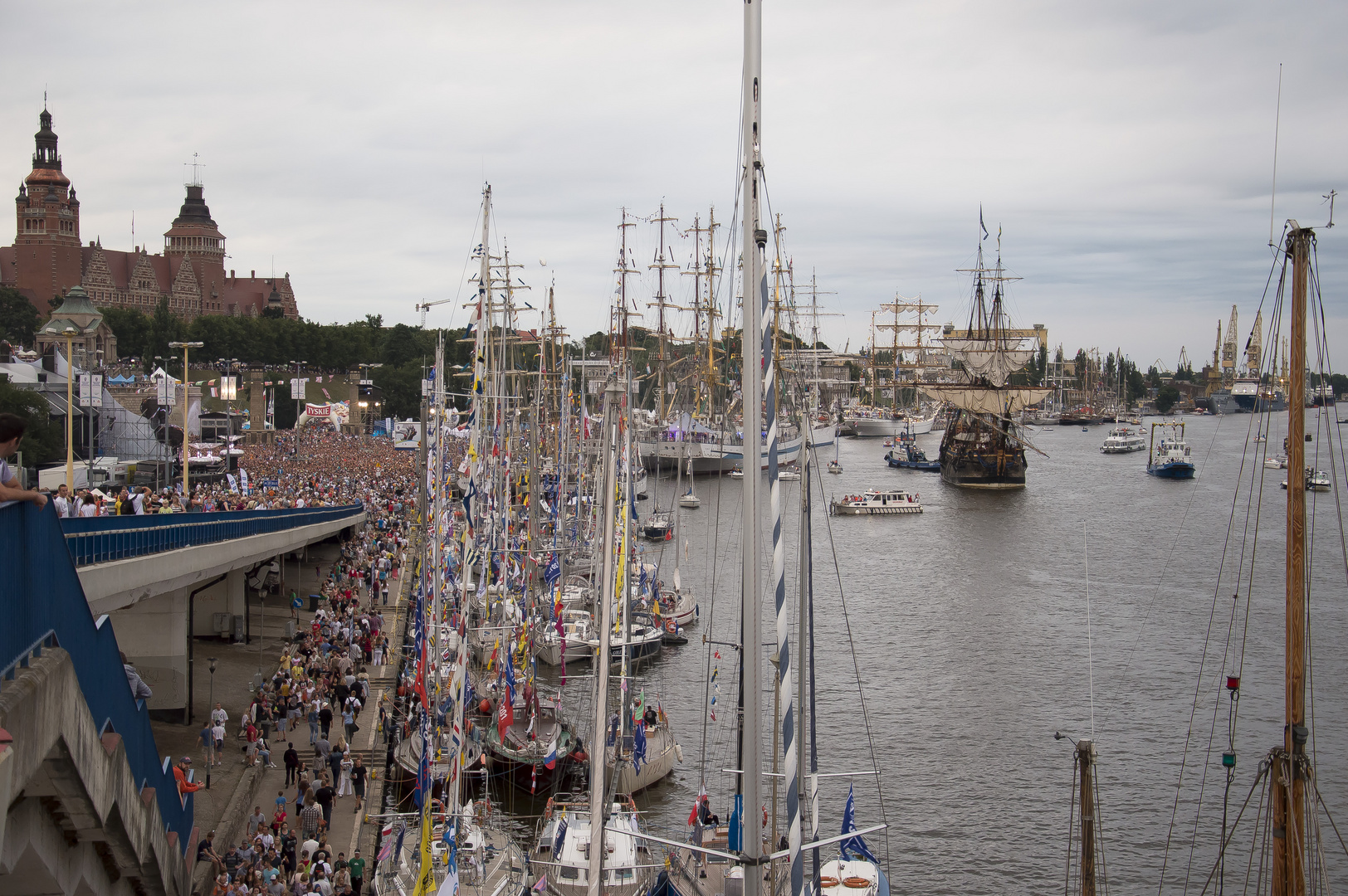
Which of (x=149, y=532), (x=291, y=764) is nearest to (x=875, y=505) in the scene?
(x=291, y=764)

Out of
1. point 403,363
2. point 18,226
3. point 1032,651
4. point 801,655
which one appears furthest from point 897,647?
point 18,226

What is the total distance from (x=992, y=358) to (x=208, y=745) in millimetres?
89894

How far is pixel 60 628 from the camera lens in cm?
810

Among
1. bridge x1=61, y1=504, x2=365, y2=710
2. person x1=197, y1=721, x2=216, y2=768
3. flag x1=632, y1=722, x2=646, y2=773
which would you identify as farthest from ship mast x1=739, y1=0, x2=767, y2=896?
flag x1=632, y1=722, x2=646, y2=773

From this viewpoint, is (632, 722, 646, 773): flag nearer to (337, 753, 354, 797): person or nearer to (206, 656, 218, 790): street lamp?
(337, 753, 354, 797): person

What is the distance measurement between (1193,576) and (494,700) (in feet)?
121

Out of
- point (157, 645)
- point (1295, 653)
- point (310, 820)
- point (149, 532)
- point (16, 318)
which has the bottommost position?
point (310, 820)

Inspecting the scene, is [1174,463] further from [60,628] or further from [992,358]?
[60,628]

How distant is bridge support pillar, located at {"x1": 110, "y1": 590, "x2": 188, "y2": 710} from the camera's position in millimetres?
21391

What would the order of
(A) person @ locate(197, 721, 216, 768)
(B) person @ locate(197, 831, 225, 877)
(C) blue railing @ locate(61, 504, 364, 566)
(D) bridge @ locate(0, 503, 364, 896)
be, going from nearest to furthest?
(D) bridge @ locate(0, 503, 364, 896)
(C) blue railing @ locate(61, 504, 364, 566)
(B) person @ locate(197, 831, 225, 877)
(A) person @ locate(197, 721, 216, 768)

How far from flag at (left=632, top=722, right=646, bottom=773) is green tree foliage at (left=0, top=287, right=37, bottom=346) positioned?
10200 centimetres

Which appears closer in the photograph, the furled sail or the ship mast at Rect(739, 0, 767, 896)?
the ship mast at Rect(739, 0, 767, 896)

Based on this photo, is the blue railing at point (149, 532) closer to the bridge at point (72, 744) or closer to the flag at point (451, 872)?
the bridge at point (72, 744)

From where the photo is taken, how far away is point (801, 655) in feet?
48.9
